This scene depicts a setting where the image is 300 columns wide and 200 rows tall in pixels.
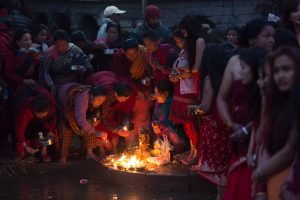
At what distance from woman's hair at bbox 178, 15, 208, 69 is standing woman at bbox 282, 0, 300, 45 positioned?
1.43 metres

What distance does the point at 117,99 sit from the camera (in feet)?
29.1

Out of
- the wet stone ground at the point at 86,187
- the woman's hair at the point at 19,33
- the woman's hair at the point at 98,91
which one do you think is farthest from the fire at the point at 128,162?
the woman's hair at the point at 19,33

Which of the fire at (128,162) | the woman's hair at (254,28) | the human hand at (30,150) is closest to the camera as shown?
the woman's hair at (254,28)

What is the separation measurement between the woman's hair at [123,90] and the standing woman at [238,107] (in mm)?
3447

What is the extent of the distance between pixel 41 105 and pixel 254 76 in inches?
179

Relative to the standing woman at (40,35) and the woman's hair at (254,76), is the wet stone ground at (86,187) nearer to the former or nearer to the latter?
the standing woman at (40,35)

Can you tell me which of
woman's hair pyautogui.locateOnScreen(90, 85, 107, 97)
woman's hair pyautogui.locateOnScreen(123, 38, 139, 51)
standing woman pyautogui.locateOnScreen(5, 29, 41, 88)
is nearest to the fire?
woman's hair pyautogui.locateOnScreen(90, 85, 107, 97)

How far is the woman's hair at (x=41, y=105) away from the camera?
860 centimetres

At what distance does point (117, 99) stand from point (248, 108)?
A: 4.38m

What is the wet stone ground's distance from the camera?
715 cm

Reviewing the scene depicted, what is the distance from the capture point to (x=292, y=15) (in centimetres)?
597

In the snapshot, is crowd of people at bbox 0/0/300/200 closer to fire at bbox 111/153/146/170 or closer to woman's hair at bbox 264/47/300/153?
fire at bbox 111/153/146/170

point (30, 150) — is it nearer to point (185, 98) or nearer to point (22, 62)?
point (22, 62)

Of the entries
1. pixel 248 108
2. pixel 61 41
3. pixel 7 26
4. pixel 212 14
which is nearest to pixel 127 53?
pixel 61 41
